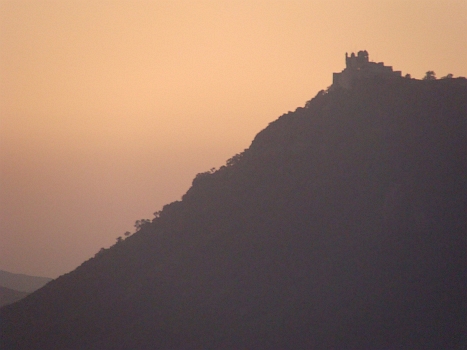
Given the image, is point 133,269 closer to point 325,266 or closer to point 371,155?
point 325,266

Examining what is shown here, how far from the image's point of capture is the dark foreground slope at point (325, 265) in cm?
17425

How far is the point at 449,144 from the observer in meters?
194

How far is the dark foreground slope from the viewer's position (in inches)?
6860

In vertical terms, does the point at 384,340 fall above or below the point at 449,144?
below

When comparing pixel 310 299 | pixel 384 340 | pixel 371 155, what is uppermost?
pixel 371 155

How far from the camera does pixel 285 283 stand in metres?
183

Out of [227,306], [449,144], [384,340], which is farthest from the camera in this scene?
[449,144]

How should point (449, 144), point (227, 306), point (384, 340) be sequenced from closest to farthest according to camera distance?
point (384, 340) → point (227, 306) → point (449, 144)

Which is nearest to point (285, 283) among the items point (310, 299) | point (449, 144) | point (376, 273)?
point (310, 299)

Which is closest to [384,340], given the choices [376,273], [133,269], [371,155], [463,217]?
[376,273]

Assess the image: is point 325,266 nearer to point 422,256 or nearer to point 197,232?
point 422,256

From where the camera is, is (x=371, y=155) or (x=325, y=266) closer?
(x=325, y=266)

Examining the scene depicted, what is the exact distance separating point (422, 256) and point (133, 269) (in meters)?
63.9

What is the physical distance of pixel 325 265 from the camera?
600 feet
